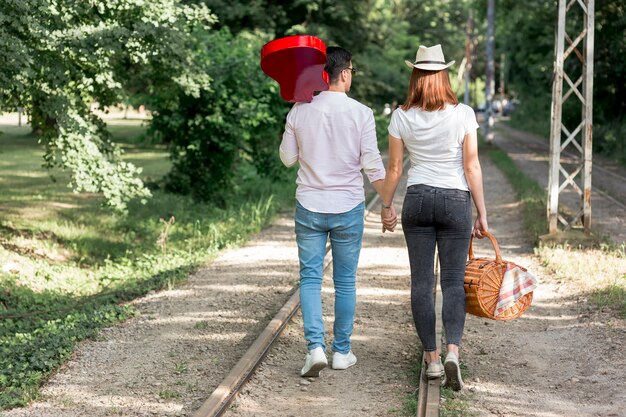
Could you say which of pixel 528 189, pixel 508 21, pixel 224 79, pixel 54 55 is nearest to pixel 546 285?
pixel 54 55

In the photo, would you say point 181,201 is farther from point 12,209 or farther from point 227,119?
point 12,209

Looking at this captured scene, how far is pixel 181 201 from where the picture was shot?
18812 millimetres

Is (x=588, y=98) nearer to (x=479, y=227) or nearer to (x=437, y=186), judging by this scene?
(x=479, y=227)

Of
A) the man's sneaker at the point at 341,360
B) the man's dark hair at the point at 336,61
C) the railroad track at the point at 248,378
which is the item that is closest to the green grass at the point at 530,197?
the railroad track at the point at 248,378

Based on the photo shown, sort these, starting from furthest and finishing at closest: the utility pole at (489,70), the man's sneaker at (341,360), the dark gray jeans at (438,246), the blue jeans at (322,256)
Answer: the utility pole at (489,70) < the man's sneaker at (341,360) < the blue jeans at (322,256) < the dark gray jeans at (438,246)

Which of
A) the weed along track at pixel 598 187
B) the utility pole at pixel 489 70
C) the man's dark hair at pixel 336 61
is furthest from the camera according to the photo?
the utility pole at pixel 489 70

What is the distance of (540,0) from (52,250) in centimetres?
3000

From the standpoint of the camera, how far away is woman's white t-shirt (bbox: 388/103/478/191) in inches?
241

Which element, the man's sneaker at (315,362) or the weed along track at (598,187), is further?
the weed along track at (598,187)

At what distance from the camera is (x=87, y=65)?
41.8 ft

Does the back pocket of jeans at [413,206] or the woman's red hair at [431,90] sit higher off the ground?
the woman's red hair at [431,90]

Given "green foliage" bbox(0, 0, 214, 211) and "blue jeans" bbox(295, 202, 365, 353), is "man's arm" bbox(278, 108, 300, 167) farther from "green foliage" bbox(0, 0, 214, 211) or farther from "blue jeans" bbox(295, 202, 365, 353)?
"green foliage" bbox(0, 0, 214, 211)

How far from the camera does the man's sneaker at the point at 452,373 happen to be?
6297mm

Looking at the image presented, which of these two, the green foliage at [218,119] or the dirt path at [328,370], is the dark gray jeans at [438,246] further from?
the green foliage at [218,119]
